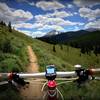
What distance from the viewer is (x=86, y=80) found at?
15.5 ft

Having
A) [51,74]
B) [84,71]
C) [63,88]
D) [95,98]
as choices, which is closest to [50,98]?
[51,74]

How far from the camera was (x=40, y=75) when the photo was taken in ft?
16.1

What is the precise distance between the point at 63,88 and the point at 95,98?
1.43 m

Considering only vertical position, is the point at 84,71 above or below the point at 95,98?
above

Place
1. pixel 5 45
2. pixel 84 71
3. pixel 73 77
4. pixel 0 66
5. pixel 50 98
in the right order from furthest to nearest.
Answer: pixel 5 45 → pixel 0 66 → pixel 73 77 → pixel 84 71 → pixel 50 98

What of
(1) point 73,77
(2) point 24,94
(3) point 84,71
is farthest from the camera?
(2) point 24,94

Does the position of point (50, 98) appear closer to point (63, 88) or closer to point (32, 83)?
point (32, 83)

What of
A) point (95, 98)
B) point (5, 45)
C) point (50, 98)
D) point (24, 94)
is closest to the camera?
point (50, 98)

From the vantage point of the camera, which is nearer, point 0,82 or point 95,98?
point 0,82

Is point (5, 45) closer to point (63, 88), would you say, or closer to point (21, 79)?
point (63, 88)

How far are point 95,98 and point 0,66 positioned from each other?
27.3 feet

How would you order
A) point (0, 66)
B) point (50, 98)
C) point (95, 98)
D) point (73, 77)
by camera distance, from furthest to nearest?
point (0, 66)
point (95, 98)
point (73, 77)
point (50, 98)

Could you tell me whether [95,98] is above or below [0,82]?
below

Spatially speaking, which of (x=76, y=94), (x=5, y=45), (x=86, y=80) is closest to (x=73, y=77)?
(x=86, y=80)
